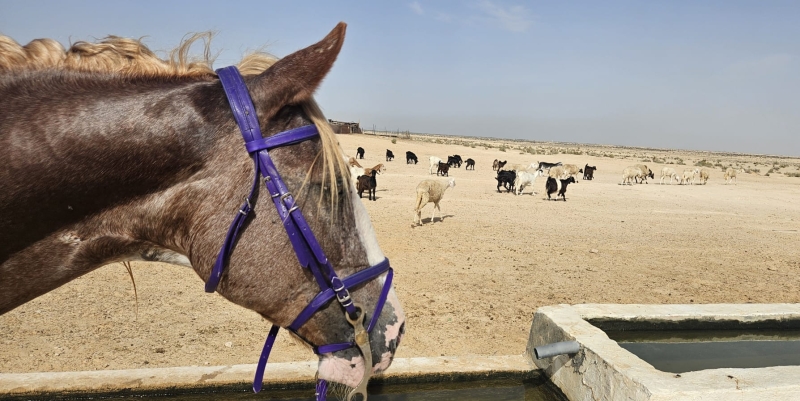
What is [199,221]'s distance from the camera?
1616 mm

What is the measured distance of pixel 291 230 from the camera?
159cm

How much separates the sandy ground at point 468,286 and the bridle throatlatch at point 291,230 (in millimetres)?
2656

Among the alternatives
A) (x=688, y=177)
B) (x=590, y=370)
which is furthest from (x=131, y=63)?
(x=688, y=177)

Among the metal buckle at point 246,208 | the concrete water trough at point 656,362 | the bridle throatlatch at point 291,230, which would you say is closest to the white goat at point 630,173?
the concrete water trough at point 656,362

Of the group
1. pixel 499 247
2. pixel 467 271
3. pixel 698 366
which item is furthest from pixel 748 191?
pixel 698 366

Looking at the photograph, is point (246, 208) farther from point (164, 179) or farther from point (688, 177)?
point (688, 177)

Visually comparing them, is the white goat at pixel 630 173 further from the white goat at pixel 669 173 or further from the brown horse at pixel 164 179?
the brown horse at pixel 164 179

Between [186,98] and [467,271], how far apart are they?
734cm

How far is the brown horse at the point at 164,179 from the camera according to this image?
5.02 ft

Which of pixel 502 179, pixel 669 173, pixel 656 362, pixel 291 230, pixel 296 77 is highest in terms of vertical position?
pixel 296 77

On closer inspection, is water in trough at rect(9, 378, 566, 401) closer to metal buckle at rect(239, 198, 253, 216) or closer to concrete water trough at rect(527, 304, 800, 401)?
concrete water trough at rect(527, 304, 800, 401)

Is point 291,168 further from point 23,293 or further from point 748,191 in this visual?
point 748,191

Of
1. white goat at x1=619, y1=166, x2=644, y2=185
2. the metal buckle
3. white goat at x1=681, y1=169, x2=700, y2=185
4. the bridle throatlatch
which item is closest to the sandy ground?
the bridle throatlatch

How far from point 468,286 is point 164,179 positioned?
6475 millimetres
